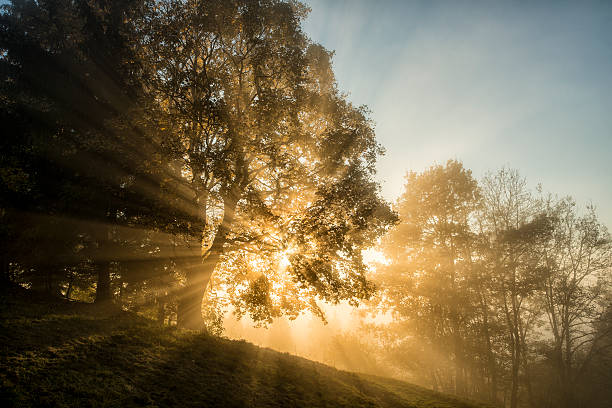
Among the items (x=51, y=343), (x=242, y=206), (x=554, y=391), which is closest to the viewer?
(x=51, y=343)

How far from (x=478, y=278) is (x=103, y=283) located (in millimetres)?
25696

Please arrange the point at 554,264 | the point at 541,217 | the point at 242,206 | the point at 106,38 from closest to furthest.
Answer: the point at 242,206, the point at 106,38, the point at 541,217, the point at 554,264

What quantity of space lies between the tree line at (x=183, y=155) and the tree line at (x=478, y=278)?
37.6 feet

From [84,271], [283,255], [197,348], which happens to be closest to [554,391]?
[283,255]

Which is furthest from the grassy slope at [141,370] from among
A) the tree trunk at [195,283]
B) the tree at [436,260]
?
the tree at [436,260]

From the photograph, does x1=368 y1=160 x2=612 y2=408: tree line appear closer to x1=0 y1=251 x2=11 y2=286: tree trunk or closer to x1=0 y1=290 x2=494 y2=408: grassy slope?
x1=0 y1=290 x2=494 y2=408: grassy slope

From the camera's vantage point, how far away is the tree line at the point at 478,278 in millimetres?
21328

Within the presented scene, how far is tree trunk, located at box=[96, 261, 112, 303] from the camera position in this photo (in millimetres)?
14173

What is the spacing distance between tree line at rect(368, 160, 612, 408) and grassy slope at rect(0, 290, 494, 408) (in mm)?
11432

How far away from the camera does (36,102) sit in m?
12.1

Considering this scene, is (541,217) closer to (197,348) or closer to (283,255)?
(283,255)

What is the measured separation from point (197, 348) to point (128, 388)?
3.99m

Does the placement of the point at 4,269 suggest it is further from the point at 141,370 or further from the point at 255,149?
the point at 255,149

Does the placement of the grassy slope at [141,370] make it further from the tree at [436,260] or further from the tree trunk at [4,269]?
the tree at [436,260]
